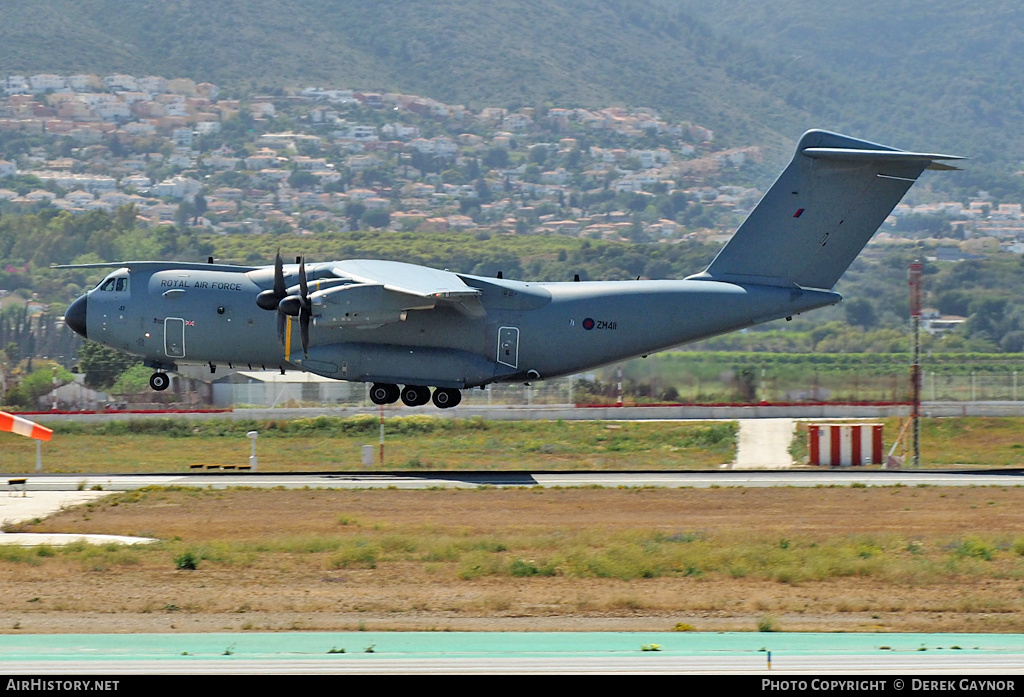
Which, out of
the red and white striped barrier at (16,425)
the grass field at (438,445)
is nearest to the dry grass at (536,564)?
the red and white striped barrier at (16,425)

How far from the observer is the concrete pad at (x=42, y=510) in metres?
23.1

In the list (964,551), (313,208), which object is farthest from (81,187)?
(964,551)

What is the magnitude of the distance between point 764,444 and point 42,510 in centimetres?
2284

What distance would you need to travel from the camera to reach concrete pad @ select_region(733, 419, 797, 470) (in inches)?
1480

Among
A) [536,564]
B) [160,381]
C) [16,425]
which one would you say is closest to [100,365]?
[160,381]

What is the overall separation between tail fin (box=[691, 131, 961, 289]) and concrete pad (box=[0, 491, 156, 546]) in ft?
55.6

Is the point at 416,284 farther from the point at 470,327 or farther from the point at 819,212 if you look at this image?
the point at 819,212

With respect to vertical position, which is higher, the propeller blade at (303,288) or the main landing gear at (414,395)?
the propeller blade at (303,288)

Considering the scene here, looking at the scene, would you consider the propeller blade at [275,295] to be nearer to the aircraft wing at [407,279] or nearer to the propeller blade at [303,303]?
the propeller blade at [303,303]

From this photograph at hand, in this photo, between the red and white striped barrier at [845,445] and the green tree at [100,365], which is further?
the green tree at [100,365]

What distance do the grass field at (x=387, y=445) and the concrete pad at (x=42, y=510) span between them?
254 inches

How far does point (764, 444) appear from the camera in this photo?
4131cm

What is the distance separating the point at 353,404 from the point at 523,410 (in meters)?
7.72

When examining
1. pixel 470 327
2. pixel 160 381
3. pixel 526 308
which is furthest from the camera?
pixel 160 381
